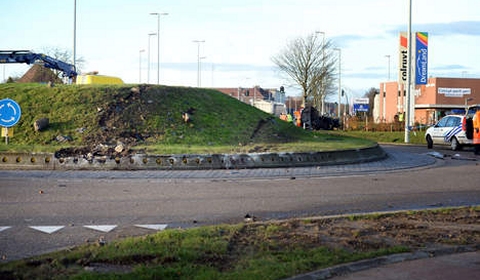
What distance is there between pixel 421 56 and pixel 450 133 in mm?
13887

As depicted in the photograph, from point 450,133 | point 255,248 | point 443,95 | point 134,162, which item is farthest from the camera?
point 443,95

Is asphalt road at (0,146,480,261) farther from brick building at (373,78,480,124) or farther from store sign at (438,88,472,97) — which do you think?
store sign at (438,88,472,97)

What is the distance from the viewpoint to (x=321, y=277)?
6410mm

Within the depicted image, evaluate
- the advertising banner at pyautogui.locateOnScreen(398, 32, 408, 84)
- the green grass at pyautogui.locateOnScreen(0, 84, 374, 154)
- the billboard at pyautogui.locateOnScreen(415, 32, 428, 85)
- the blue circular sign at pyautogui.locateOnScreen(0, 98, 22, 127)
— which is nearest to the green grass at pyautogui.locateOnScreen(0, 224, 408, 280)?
the green grass at pyautogui.locateOnScreen(0, 84, 374, 154)

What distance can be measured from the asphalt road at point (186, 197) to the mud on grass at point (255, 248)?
0.99 metres

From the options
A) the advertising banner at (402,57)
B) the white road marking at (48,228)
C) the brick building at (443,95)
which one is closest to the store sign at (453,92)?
the brick building at (443,95)

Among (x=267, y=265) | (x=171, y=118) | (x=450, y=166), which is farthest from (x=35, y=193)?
(x=450, y=166)

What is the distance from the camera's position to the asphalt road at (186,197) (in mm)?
9164

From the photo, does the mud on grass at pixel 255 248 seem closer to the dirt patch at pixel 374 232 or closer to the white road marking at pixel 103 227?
the dirt patch at pixel 374 232

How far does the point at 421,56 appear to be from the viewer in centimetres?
4175

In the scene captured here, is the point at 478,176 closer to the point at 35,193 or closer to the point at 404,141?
the point at 35,193

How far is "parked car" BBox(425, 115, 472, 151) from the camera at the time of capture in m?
28.4

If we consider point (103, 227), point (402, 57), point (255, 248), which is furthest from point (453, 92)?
point (255, 248)

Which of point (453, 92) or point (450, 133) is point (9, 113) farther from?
point (453, 92)
